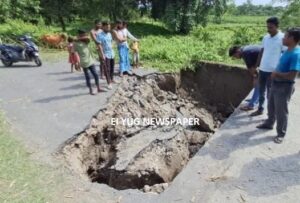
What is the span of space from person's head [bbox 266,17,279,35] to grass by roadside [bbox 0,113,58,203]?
422 centimetres

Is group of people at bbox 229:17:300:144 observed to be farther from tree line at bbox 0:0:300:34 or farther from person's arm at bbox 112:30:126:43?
tree line at bbox 0:0:300:34

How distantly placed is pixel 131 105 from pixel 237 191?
4462 millimetres

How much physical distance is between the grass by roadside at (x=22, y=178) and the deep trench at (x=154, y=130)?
61cm

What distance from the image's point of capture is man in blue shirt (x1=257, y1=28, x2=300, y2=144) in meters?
A: 5.29

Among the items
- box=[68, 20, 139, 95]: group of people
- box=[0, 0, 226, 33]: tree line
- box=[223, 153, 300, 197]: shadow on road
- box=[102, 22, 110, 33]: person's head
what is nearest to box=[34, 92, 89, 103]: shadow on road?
box=[68, 20, 139, 95]: group of people

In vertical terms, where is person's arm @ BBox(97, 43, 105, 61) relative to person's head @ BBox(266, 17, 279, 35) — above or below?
below

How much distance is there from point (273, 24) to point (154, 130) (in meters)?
3.17

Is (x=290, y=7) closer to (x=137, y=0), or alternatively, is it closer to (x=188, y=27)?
(x=188, y=27)

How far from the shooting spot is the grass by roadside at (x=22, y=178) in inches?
175

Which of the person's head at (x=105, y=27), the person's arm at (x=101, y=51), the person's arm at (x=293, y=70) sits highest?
the person's head at (x=105, y=27)

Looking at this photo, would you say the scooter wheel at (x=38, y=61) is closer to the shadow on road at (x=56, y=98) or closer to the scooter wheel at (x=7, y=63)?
the scooter wheel at (x=7, y=63)

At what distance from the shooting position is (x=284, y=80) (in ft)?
18.1

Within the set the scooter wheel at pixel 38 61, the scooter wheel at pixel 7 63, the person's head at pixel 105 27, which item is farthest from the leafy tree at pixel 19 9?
the person's head at pixel 105 27

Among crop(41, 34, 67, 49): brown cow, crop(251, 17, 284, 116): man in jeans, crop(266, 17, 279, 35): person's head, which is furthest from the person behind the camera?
crop(41, 34, 67, 49): brown cow
